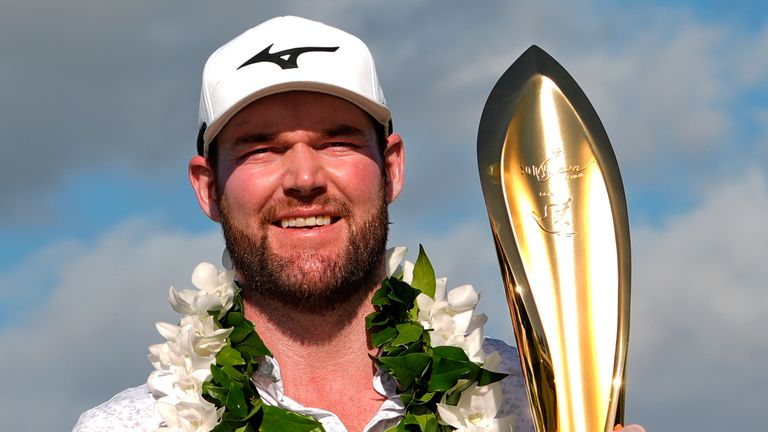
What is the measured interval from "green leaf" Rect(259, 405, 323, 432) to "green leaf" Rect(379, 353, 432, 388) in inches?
10.8

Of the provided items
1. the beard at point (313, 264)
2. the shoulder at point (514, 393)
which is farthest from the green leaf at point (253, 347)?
the shoulder at point (514, 393)

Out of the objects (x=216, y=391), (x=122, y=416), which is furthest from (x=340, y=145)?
(x=122, y=416)

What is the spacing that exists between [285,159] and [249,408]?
0.75m

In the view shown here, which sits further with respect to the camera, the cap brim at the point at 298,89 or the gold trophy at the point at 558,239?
the cap brim at the point at 298,89

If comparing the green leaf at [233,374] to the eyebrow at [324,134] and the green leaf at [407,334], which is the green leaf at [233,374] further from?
the eyebrow at [324,134]

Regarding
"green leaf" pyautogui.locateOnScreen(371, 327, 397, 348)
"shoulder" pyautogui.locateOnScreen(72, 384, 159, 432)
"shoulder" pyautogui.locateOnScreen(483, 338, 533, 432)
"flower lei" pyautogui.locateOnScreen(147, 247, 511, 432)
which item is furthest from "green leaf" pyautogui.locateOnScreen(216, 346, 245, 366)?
"shoulder" pyautogui.locateOnScreen(483, 338, 533, 432)

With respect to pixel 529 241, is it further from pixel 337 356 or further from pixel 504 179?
pixel 337 356

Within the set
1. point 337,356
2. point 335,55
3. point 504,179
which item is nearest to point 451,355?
point 337,356

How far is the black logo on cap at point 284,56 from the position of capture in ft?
13.3

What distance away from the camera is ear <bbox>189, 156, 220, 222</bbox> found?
4.27 meters

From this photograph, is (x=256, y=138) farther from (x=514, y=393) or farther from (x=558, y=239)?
(x=514, y=393)

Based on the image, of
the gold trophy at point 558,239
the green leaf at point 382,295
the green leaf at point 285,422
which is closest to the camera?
the gold trophy at point 558,239

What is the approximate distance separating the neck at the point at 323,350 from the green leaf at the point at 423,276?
212mm

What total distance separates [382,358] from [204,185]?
0.84m
